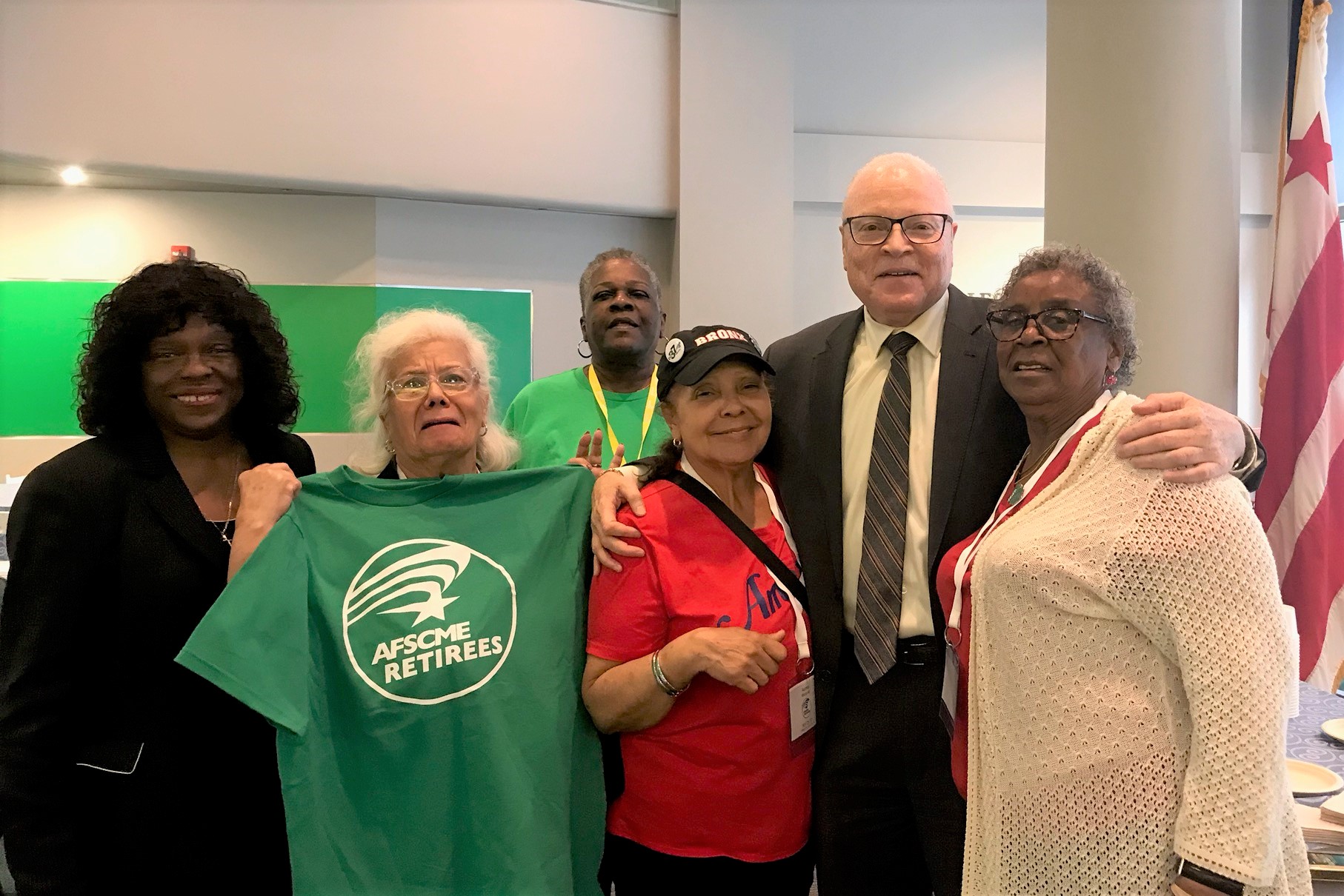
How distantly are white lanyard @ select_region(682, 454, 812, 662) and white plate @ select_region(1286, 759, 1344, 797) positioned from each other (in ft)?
3.45

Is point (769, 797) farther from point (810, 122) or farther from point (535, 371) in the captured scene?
point (810, 122)

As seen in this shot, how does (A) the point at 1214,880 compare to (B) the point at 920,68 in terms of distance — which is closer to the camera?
(A) the point at 1214,880

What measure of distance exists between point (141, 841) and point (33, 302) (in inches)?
157

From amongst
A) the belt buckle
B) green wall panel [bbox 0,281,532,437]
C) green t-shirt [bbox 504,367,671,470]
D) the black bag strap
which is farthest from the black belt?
green wall panel [bbox 0,281,532,437]

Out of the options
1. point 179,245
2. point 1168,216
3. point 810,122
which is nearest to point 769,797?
point 1168,216

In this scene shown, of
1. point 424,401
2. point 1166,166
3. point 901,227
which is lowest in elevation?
point 424,401

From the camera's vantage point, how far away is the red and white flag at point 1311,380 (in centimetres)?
354

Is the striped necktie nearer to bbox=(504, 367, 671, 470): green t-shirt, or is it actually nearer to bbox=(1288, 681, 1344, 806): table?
bbox=(1288, 681, 1344, 806): table

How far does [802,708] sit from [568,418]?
1546mm

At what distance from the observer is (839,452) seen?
2.04 meters

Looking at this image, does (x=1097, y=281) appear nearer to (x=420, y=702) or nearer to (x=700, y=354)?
(x=700, y=354)

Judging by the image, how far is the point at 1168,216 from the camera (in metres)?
3.09

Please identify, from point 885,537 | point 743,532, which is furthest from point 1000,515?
point 743,532

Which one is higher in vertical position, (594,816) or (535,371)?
(535,371)
